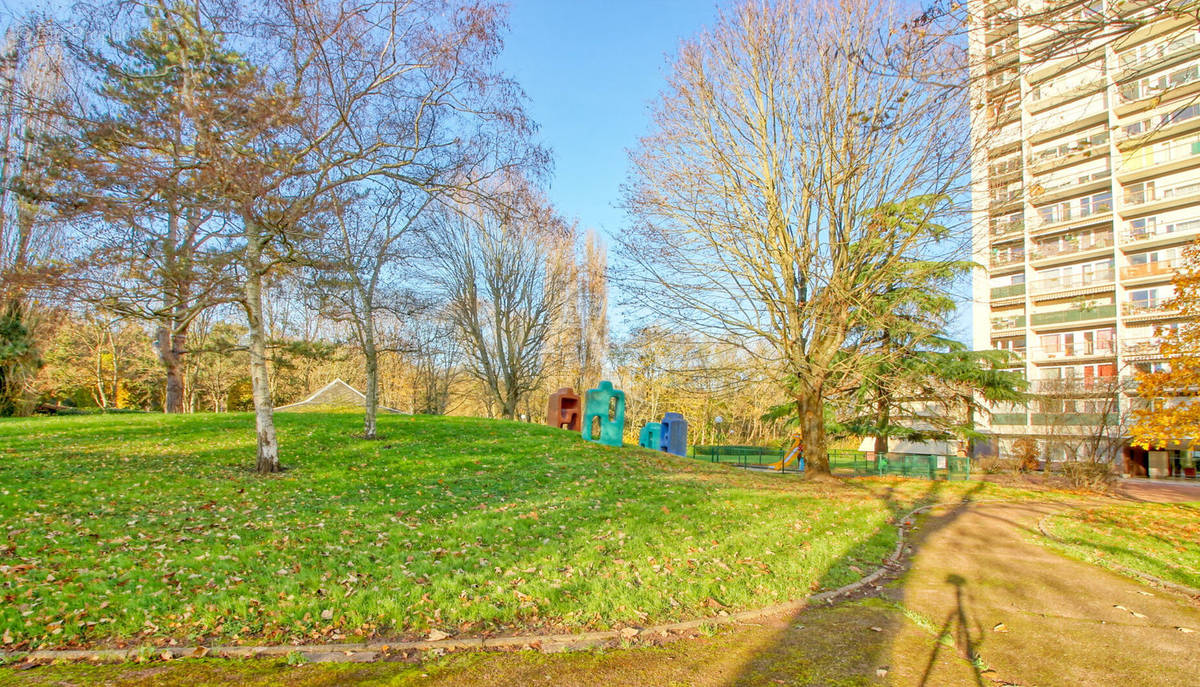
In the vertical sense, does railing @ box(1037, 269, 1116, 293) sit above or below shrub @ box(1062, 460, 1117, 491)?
above

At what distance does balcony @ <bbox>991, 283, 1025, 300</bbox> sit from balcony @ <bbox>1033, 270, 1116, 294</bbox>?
2.90ft

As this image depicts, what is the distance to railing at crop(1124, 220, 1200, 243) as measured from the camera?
29141 mm

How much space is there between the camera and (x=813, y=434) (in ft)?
47.7

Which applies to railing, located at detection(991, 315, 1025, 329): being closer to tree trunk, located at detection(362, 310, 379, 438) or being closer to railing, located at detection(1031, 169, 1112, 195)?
railing, located at detection(1031, 169, 1112, 195)

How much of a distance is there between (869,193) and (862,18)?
12.5ft

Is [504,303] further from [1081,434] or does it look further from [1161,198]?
[1161,198]

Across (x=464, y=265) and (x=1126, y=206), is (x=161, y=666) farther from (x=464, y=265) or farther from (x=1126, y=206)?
(x=1126, y=206)

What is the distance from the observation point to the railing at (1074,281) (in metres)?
32.0

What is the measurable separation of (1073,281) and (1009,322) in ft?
13.0

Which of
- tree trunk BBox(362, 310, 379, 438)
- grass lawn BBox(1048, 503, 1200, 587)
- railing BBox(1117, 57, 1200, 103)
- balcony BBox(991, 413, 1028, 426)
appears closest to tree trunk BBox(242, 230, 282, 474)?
tree trunk BBox(362, 310, 379, 438)

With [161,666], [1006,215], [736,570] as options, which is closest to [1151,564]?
[736,570]

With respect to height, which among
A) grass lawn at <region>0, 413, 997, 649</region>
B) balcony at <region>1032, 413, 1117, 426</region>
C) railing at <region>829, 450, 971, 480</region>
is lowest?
railing at <region>829, 450, 971, 480</region>

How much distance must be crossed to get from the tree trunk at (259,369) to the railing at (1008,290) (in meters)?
41.2

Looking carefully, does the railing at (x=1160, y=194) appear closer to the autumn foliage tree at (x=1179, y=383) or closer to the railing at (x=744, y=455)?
the railing at (x=744, y=455)
